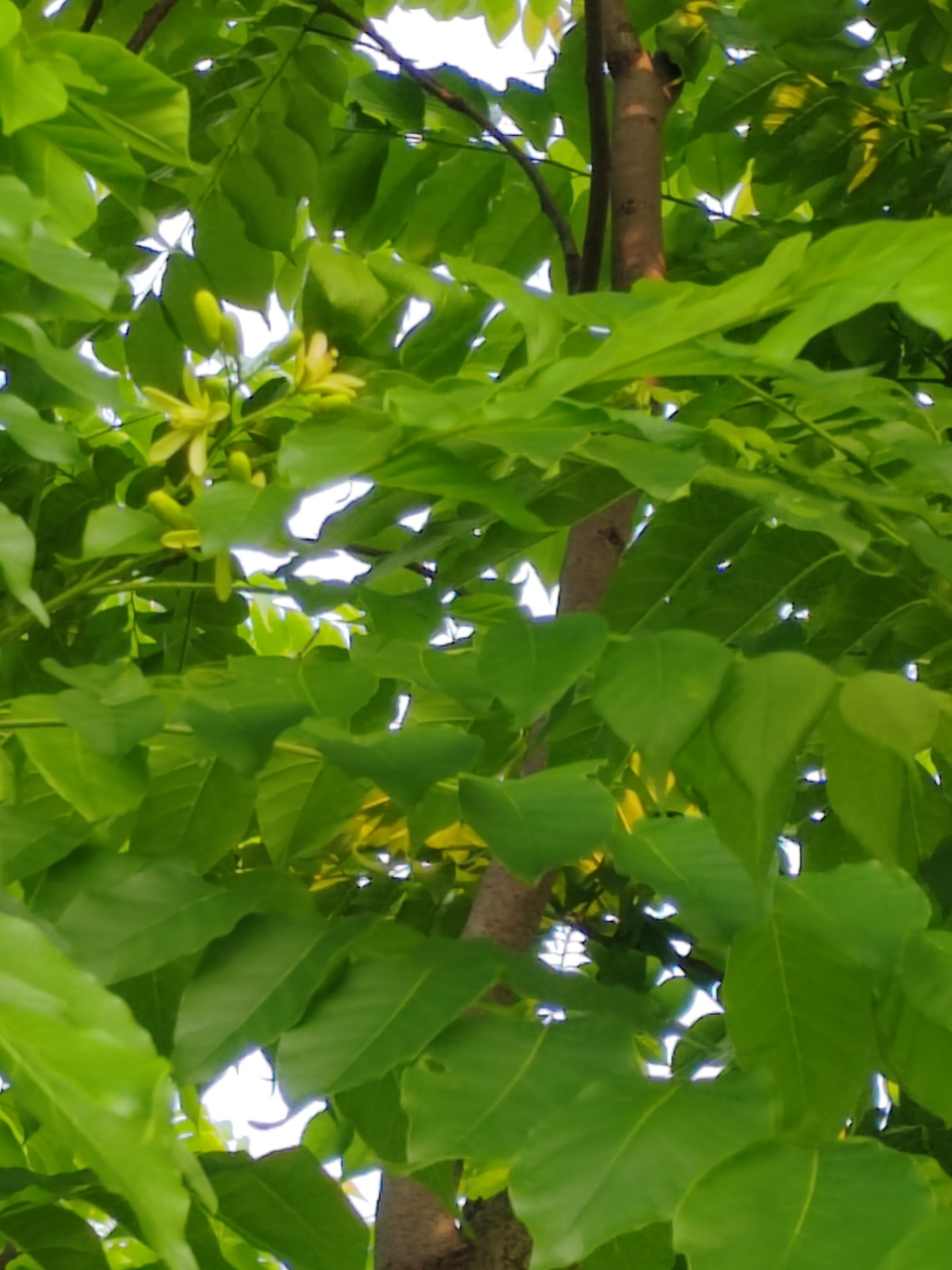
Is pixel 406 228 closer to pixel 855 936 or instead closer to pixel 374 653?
pixel 374 653

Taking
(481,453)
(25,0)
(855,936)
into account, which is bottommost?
(855,936)

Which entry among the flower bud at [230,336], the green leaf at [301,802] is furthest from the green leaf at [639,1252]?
the flower bud at [230,336]

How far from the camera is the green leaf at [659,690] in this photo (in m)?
0.42

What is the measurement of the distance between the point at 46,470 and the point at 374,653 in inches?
14.8

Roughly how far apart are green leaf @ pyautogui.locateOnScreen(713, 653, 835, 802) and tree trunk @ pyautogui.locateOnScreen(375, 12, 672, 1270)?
19 cm

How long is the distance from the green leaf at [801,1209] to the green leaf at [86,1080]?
140 millimetres

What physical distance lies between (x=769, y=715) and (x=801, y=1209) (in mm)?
156

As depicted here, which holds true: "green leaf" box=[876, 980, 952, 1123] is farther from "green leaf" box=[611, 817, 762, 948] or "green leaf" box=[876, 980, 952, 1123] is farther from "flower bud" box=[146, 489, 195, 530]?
"flower bud" box=[146, 489, 195, 530]

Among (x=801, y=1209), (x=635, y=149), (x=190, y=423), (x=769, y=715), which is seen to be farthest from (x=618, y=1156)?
(x=635, y=149)

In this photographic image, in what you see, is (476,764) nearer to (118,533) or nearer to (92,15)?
(118,533)

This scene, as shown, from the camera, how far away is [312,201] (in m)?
1.08

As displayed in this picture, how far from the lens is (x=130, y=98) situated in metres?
0.59

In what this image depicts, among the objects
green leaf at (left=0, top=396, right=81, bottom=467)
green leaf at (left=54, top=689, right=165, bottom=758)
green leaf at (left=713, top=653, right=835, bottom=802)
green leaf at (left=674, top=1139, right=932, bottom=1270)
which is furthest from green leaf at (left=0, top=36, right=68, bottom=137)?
green leaf at (left=674, top=1139, right=932, bottom=1270)

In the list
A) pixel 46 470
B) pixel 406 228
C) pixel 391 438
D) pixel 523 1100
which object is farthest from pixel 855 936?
pixel 406 228
